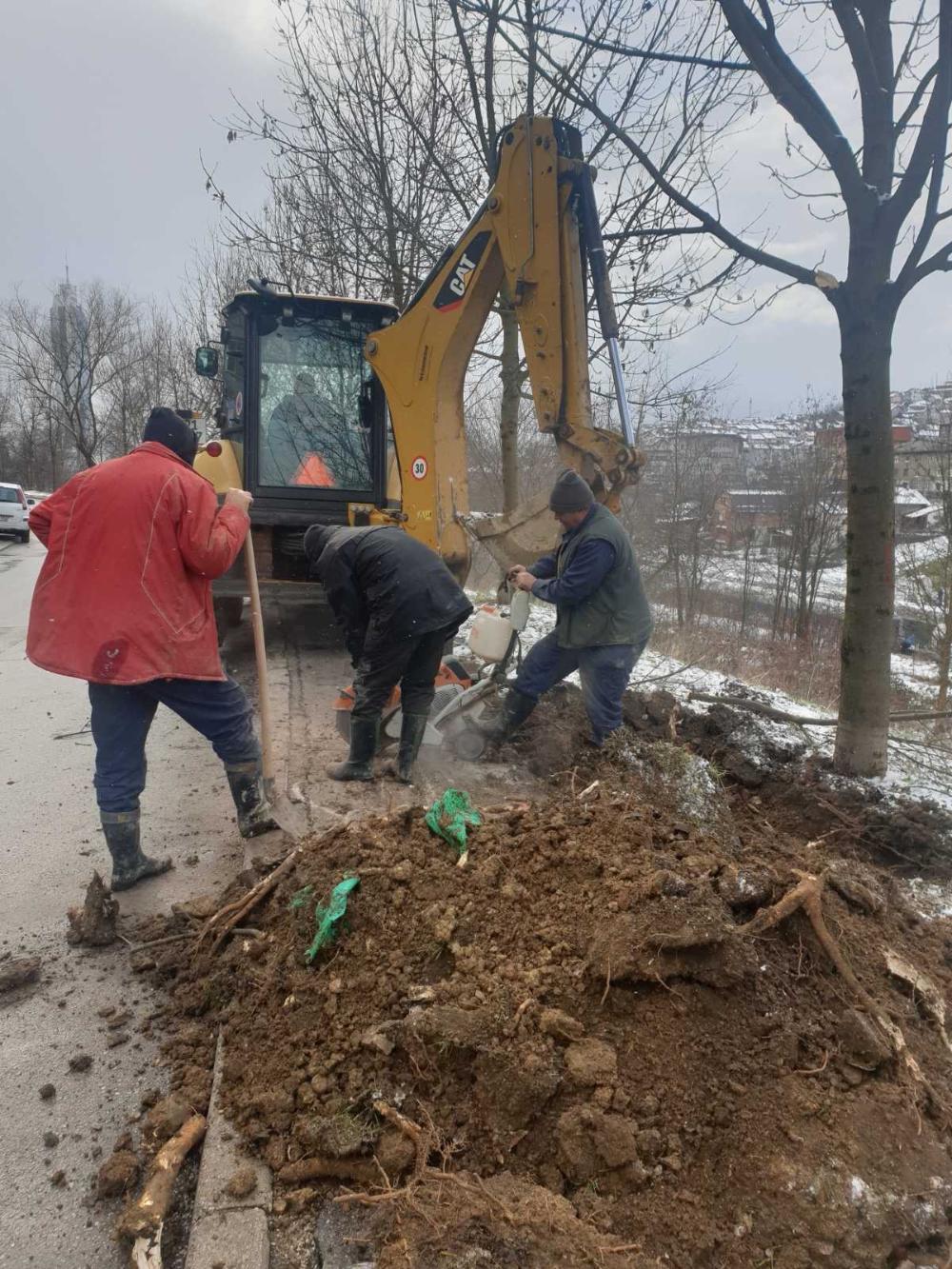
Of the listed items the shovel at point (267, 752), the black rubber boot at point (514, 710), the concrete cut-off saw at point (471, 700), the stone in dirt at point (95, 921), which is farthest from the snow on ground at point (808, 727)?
the stone in dirt at point (95, 921)

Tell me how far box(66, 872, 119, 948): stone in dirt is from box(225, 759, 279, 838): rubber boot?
2.51 feet

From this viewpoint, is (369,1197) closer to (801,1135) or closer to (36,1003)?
(801,1135)

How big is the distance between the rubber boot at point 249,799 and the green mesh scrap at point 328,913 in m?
1.14

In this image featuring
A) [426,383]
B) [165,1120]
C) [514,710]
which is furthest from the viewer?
[426,383]

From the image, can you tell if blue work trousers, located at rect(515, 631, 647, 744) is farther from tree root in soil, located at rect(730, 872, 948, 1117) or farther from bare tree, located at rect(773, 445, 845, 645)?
bare tree, located at rect(773, 445, 845, 645)

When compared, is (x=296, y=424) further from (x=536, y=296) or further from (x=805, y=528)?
(x=805, y=528)

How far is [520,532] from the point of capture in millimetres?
5520

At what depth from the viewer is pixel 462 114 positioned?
8.25 metres

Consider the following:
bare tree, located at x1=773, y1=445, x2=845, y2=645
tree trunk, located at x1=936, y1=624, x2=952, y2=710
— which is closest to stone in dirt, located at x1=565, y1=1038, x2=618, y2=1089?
tree trunk, located at x1=936, y1=624, x2=952, y2=710

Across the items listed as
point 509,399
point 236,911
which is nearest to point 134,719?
point 236,911

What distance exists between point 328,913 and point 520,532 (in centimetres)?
345

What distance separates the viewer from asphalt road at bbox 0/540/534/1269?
2.11m

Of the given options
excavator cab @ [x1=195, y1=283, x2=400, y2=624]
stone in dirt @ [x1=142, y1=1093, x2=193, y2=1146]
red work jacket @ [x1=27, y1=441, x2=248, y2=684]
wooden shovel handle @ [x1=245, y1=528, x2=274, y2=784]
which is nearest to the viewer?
stone in dirt @ [x1=142, y1=1093, x2=193, y2=1146]

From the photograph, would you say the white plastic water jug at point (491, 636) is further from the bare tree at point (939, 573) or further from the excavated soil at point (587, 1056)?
the bare tree at point (939, 573)
